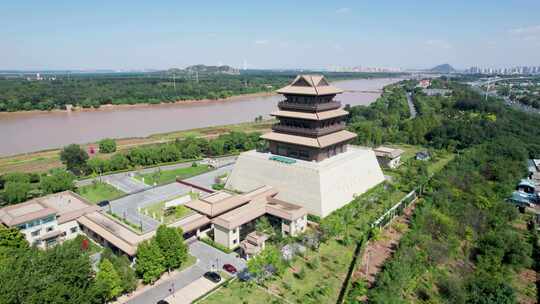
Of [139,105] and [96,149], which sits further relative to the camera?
[139,105]

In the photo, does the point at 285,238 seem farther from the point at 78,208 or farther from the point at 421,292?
the point at 78,208

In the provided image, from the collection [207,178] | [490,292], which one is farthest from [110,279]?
[207,178]

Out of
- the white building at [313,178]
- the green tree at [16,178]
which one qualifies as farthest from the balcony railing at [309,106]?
the green tree at [16,178]

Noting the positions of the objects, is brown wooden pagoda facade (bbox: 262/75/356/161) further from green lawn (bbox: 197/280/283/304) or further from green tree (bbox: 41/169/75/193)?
green tree (bbox: 41/169/75/193)

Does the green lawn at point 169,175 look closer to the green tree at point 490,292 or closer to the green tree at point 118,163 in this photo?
the green tree at point 118,163

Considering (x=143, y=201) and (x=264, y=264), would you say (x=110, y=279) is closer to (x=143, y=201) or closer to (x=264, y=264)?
(x=264, y=264)

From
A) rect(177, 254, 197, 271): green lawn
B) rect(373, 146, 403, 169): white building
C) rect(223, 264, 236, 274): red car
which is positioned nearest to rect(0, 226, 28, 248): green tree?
rect(177, 254, 197, 271): green lawn
